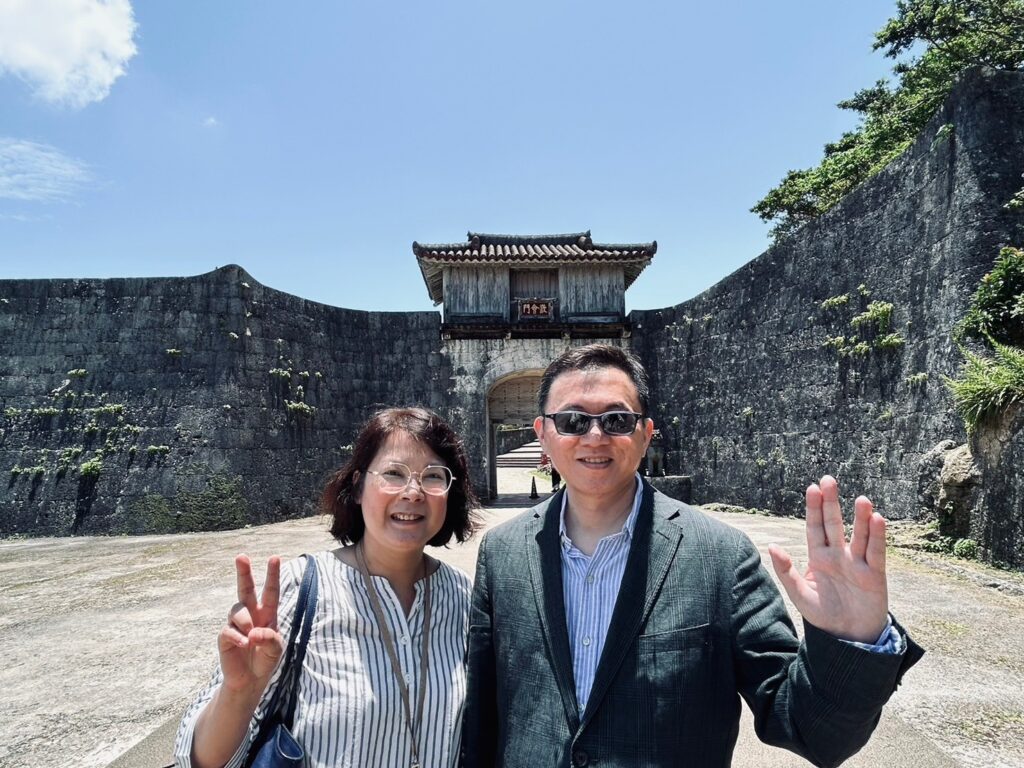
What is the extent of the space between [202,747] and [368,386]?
1387 cm

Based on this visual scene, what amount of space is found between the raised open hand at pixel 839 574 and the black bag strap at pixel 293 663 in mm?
1239

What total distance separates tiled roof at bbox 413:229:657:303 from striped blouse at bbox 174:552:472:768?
13579 mm

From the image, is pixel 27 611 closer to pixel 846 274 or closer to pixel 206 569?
pixel 206 569

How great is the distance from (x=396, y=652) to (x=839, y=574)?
119cm

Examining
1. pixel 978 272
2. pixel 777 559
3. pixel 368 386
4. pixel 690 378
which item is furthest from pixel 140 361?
pixel 978 272

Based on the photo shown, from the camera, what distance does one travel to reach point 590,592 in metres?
1.63

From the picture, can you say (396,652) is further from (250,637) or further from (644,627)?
(644,627)

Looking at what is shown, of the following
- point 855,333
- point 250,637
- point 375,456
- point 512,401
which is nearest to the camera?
point 250,637

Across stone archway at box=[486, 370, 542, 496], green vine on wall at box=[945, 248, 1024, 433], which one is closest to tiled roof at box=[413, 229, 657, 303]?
stone archway at box=[486, 370, 542, 496]

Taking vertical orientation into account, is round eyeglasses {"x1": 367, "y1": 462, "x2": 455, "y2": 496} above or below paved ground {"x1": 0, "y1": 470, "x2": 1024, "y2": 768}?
above

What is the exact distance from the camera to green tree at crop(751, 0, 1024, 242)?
32.9 feet

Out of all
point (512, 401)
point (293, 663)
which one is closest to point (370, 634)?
point (293, 663)

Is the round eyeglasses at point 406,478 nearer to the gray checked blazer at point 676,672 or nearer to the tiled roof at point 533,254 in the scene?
the gray checked blazer at point 676,672

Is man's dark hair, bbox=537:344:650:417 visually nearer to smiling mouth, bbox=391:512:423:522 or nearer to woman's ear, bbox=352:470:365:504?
smiling mouth, bbox=391:512:423:522
